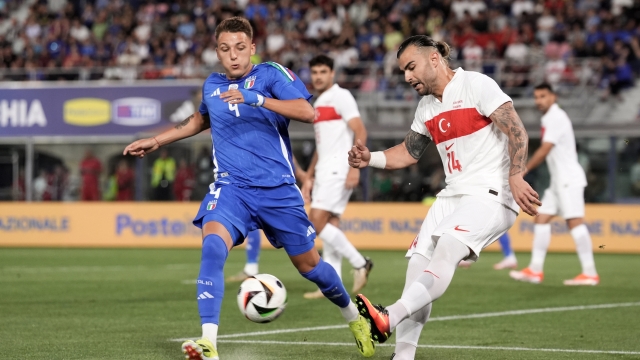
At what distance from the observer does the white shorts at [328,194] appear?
39.3ft

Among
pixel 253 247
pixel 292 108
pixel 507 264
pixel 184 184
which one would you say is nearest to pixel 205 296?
pixel 292 108

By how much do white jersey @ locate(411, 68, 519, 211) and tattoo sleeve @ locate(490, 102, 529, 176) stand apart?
10 centimetres

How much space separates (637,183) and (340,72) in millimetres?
8202

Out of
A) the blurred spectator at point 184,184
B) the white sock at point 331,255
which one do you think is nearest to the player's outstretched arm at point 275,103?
the white sock at point 331,255

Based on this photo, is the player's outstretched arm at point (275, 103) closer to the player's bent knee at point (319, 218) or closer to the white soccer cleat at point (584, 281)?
the player's bent knee at point (319, 218)

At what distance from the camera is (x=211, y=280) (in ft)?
21.6

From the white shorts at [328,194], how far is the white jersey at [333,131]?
0.26 feet

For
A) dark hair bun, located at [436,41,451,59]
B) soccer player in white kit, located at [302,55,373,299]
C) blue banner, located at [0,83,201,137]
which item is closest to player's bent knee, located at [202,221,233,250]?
dark hair bun, located at [436,41,451,59]

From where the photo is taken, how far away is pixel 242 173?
7.13 meters

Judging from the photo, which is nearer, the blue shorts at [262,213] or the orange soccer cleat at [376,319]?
the orange soccer cleat at [376,319]

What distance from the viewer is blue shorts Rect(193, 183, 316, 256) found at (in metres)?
6.94

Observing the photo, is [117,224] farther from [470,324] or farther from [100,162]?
[470,324]

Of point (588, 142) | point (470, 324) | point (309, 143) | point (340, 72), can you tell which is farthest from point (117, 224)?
point (470, 324)

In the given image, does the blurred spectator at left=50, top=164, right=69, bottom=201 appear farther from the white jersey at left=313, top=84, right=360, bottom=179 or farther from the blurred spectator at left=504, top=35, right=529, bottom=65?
the white jersey at left=313, top=84, right=360, bottom=179
